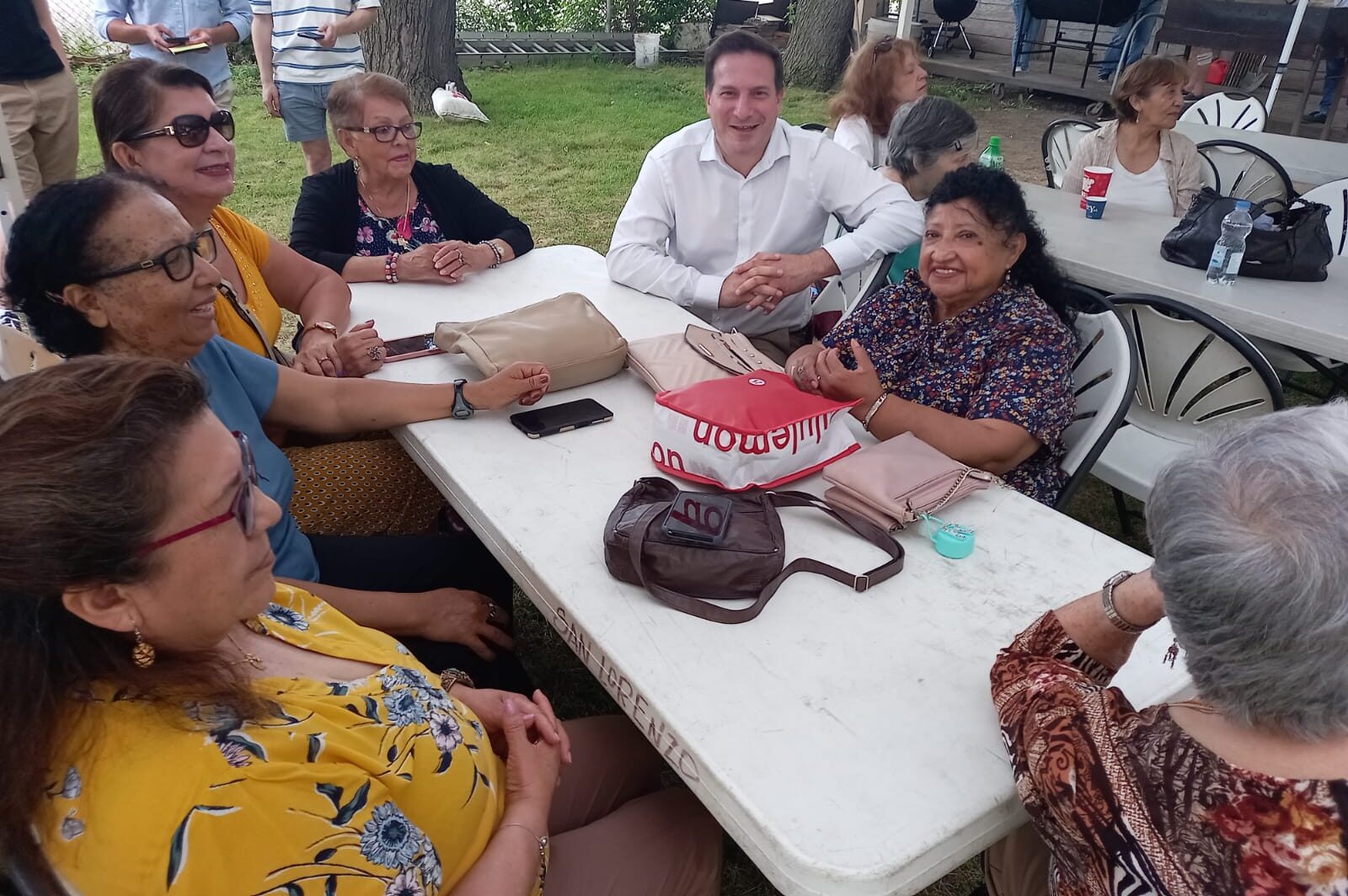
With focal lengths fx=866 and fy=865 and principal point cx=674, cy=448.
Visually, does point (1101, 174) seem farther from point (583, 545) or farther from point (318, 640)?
point (318, 640)

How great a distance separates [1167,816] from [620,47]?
13674mm

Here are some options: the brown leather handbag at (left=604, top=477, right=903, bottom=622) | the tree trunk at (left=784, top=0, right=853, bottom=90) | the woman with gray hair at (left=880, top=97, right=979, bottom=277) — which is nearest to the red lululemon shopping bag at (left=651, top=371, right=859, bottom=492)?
the brown leather handbag at (left=604, top=477, right=903, bottom=622)

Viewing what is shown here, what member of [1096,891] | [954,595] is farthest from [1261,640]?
[954,595]

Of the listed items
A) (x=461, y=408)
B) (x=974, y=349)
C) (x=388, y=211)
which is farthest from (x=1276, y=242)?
(x=388, y=211)

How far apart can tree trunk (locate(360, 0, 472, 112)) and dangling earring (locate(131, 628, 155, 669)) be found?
9277 millimetres

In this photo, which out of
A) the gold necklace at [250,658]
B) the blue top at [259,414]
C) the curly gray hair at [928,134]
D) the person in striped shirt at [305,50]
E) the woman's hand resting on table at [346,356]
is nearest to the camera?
the gold necklace at [250,658]

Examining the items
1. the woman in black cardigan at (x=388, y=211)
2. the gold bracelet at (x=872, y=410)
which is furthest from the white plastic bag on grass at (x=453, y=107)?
the gold bracelet at (x=872, y=410)

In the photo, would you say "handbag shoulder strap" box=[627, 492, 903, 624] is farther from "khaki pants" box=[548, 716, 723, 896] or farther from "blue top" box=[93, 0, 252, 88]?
"blue top" box=[93, 0, 252, 88]

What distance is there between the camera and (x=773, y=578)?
146 cm

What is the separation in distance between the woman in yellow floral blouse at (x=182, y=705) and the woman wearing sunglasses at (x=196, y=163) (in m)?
1.20

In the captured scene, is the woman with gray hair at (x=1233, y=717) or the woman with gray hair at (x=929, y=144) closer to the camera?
the woman with gray hair at (x=1233, y=717)

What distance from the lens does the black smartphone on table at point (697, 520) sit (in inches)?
56.9

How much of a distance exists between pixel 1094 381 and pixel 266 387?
2.06 metres

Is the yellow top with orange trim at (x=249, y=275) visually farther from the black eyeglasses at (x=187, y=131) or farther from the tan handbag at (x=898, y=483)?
the tan handbag at (x=898, y=483)
